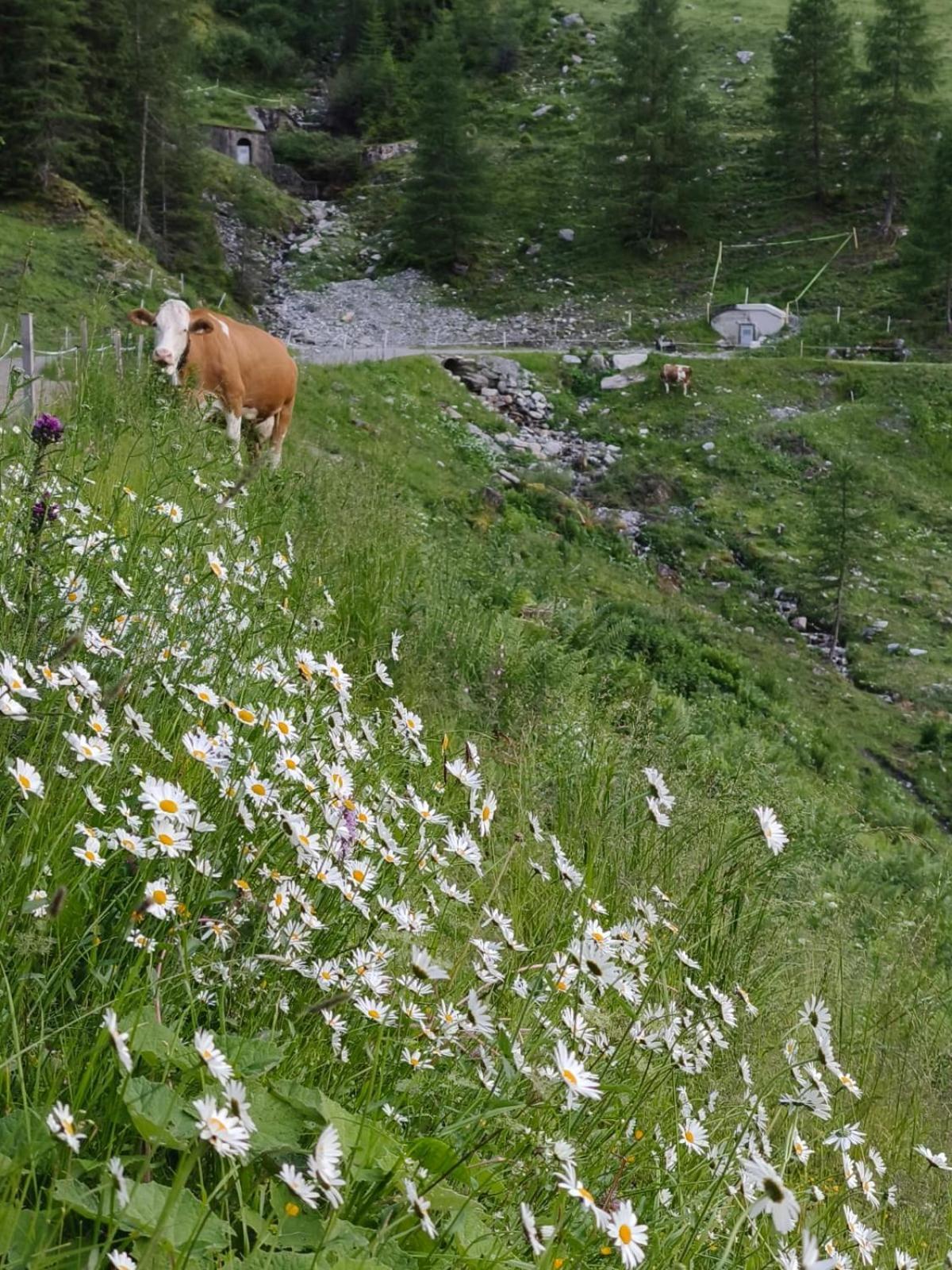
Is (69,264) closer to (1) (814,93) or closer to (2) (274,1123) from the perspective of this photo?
(2) (274,1123)

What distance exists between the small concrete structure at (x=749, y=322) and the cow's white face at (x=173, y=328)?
36650 mm

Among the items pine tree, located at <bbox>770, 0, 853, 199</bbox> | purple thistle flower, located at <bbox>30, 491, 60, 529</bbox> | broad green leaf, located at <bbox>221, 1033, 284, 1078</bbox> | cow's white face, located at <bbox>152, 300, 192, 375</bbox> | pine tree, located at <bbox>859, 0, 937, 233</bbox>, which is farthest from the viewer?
pine tree, located at <bbox>770, 0, 853, 199</bbox>

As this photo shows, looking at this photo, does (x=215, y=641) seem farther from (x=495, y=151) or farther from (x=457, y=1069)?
(x=495, y=151)

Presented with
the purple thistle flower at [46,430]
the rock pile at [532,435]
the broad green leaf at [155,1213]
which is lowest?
the rock pile at [532,435]

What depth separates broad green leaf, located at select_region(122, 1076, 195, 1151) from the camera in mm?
1499

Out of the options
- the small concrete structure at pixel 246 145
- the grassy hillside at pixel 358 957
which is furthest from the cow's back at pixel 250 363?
the small concrete structure at pixel 246 145

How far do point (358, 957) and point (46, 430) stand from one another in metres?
1.36

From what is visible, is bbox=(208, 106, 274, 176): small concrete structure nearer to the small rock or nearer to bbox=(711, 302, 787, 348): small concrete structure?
bbox=(711, 302, 787, 348): small concrete structure

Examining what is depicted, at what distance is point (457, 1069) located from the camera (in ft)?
7.54

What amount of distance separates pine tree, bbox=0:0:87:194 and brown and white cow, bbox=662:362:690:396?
20.7 m

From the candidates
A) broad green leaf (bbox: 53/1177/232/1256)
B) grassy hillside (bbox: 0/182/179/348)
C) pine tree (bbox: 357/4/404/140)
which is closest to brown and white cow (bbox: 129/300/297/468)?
broad green leaf (bbox: 53/1177/232/1256)

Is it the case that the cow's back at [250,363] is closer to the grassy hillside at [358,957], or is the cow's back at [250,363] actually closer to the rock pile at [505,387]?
the grassy hillside at [358,957]

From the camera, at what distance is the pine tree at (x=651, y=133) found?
5647 cm

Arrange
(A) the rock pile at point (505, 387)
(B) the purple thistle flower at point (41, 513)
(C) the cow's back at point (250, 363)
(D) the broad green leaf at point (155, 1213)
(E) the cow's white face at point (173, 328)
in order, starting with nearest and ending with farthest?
(D) the broad green leaf at point (155, 1213)
(B) the purple thistle flower at point (41, 513)
(E) the cow's white face at point (173, 328)
(C) the cow's back at point (250, 363)
(A) the rock pile at point (505, 387)
